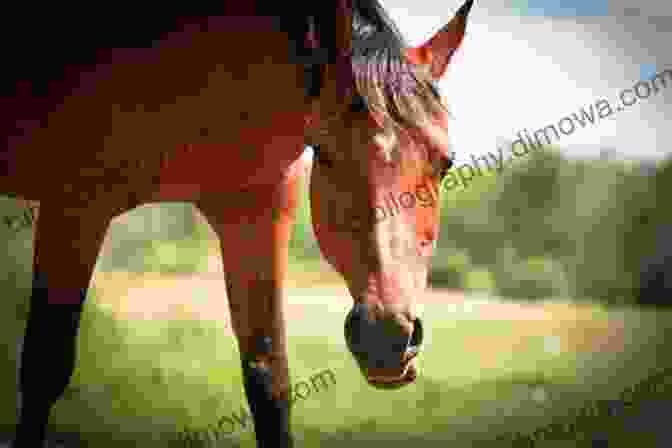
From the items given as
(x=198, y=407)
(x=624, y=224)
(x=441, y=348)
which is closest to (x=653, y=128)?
(x=624, y=224)

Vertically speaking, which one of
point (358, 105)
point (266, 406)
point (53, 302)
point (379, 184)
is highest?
point (358, 105)

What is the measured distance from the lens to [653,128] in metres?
2.36

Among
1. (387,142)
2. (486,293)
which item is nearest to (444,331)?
(486,293)

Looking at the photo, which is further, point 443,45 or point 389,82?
point 443,45

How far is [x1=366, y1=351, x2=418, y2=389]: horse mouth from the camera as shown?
151 cm

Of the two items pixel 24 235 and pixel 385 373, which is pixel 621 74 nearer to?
pixel 385 373

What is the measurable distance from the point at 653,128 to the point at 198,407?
5.50 feet

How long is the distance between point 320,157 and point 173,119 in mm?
367

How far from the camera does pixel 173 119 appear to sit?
1.76 meters

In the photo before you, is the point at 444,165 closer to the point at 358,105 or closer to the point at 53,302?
the point at 358,105

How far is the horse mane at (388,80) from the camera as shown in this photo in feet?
5.26

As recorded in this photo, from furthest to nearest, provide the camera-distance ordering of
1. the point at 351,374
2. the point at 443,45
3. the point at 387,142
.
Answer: the point at 351,374
the point at 443,45
the point at 387,142

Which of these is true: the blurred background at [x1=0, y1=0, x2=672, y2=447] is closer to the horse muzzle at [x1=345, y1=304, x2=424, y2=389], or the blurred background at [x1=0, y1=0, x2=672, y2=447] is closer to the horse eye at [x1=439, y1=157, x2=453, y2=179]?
the horse eye at [x1=439, y1=157, x2=453, y2=179]

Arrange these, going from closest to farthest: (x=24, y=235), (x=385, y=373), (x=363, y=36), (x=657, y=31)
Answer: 1. (x=385, y=373)
2. (x=363, y=36)
3. (x=657, y=31)
4. (x=24, y=235)
